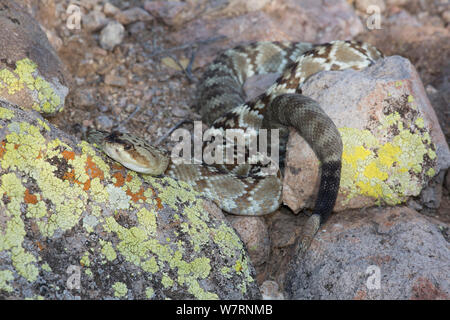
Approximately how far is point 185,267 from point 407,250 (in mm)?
1261

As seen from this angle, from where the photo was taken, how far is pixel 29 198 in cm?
224

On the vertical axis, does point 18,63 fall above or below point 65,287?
above

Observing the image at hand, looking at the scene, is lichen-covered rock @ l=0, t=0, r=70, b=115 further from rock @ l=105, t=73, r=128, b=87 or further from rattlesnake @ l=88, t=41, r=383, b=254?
rock @ l=105, t=73, r=128, b=87

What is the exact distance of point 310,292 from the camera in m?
2.59

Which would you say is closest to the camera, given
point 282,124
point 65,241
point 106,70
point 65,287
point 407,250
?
point 65,287

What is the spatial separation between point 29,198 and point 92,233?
13.9 inches

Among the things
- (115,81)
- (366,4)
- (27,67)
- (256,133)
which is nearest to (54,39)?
(115,81)

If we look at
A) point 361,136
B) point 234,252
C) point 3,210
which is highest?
point 3,210

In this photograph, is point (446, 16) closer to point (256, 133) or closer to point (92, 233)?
point (256, 133)

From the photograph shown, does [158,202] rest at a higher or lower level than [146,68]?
higher

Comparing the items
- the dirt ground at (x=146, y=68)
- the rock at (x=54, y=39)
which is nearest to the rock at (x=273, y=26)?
the dirt ground at (x=146, y=68)

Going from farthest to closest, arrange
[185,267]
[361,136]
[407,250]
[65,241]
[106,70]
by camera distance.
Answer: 1. [106,70]
2. [361,136]
3. [407,250]
4. [185,267]
5. [65,241]

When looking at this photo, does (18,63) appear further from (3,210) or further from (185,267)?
(185,267)
